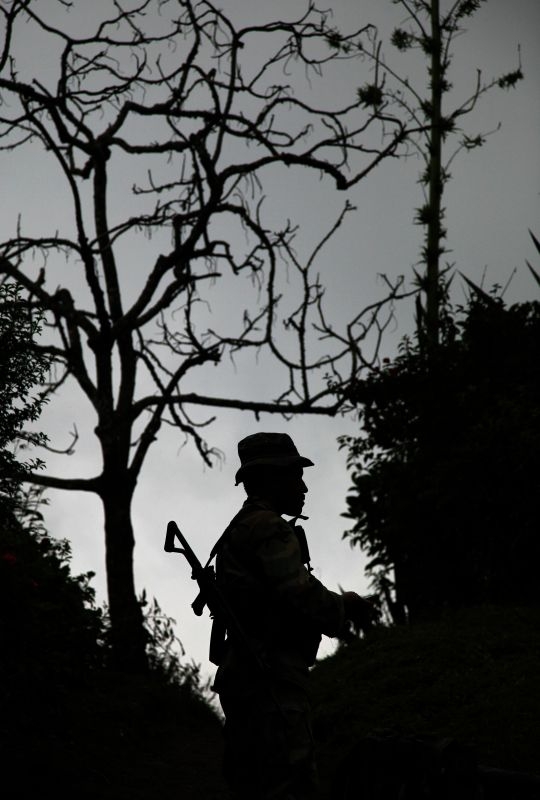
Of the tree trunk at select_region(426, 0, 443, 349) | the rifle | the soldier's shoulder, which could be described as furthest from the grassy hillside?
the tree trunk at select_region(426, 0, 443, 349)

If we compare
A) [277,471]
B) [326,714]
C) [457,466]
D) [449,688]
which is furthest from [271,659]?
[457,466]

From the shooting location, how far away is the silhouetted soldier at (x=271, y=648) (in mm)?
3688

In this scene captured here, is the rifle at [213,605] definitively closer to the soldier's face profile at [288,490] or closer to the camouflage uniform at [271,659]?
the camouflage uniform at [271,659]

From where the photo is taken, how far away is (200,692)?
9688 millimetres

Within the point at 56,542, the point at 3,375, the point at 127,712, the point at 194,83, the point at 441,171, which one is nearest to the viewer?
the point at 3,375

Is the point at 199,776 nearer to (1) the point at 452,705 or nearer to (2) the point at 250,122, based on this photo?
(1) the point at 452,705

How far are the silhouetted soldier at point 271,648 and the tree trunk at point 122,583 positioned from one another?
619 centimetres

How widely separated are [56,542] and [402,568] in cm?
383

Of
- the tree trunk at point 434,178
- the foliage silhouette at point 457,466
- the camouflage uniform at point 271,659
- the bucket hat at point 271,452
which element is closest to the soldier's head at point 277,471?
the bucket hat at point 271,452

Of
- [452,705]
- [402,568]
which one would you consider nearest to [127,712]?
[452,705]

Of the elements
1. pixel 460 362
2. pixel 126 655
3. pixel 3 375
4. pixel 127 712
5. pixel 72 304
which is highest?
pixel 72 304

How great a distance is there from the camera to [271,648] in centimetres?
381

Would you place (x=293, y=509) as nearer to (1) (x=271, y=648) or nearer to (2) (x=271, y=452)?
(2) (x=271, y=452)

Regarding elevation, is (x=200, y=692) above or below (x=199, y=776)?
above
